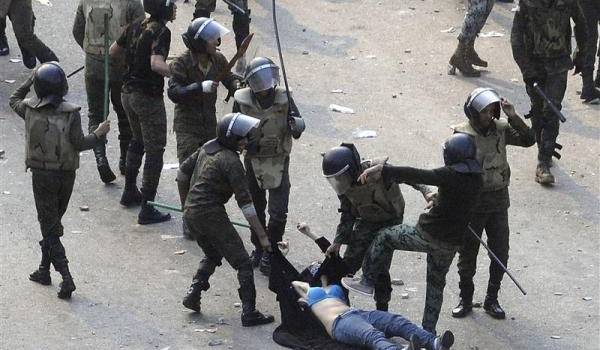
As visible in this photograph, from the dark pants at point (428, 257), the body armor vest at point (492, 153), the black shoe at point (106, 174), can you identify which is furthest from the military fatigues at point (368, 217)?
the black shoe at point (106, 174)

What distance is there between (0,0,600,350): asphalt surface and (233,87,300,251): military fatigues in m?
0.54

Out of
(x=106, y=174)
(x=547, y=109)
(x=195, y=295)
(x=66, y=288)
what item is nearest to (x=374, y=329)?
(x=195, y=295)

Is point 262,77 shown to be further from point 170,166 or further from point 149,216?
point 170,166

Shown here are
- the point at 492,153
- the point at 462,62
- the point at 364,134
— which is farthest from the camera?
the point at 462,62

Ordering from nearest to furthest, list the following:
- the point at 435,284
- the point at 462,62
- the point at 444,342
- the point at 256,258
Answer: the point at 444,342 → the point at 435,284 → the point at 256,258 → the point at 462,62

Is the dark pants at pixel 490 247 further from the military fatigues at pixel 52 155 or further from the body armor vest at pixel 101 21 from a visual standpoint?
the body armor vest at pixel 101 21

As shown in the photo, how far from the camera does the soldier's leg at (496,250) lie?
951 cm

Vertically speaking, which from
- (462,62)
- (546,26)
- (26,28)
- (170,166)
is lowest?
(170,166)

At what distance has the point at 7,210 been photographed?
10898mm

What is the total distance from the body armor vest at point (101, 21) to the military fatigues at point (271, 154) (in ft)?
6.61

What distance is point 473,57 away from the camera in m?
14.3

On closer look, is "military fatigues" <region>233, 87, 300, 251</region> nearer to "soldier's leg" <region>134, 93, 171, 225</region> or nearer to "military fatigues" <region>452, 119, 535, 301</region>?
"soldier's leg" <region>134, 93, 171, 225</region>

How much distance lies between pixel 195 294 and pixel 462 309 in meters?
1.91

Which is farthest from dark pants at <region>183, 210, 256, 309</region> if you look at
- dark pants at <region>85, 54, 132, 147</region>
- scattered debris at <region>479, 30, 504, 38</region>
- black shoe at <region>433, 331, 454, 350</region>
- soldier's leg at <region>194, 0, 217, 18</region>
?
A: scattered debris at <region>479, 30, 504, 38</region>
